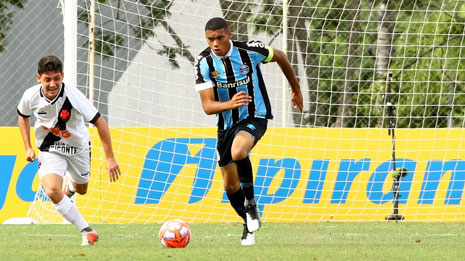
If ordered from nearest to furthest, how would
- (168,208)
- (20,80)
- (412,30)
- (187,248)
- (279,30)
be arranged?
(187,248) → (168,208) → (279,30) → (412,30) → (20,80)

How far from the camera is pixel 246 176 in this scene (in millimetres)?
7973

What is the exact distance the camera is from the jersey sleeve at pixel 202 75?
8.08 meters

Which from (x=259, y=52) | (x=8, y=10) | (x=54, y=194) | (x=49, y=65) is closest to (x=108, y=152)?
(x=54, y=194)

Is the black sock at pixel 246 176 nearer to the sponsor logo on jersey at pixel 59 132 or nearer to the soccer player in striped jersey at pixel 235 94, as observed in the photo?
the soccer player in striped jersey at pixel 235 94

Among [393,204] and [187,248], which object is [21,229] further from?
[393,204]

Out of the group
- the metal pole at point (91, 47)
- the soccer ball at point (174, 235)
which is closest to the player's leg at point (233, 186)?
the soccer ball at point (174, 235)

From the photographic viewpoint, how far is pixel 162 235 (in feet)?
24.4

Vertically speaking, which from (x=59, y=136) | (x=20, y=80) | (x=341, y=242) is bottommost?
(x=20, y=80)

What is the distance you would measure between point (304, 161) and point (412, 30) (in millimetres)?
4952

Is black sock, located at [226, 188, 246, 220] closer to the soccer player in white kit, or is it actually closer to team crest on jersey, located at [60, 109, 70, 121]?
the soccer player in white kit

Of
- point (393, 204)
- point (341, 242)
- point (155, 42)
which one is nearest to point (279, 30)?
point (155, 42)

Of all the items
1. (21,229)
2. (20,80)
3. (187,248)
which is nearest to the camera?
(187,248)

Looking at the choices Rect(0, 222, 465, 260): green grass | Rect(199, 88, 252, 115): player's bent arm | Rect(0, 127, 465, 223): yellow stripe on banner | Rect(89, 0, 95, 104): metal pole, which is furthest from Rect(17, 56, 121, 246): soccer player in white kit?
Rect(0, 127, 465, 223): yellow stripe on banner

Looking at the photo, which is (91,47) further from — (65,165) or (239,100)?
(239,100)
